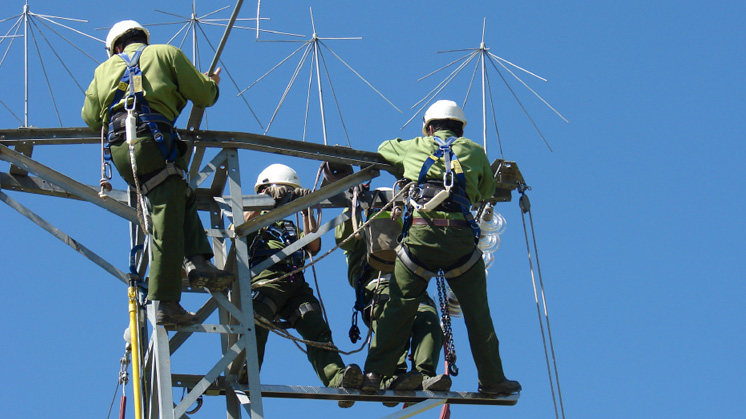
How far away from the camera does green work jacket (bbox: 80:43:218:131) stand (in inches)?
460

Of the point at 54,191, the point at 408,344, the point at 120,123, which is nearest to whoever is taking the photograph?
the point at 120,123

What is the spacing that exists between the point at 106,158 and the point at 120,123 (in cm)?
36

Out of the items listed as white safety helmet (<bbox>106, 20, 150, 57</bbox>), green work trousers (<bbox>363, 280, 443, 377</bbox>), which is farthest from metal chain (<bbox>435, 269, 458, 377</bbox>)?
white safety helmet (<bbox>106, 20, 150, 57</bbox>)

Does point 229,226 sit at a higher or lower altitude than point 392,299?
higher

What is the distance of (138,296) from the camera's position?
1204 centimetres

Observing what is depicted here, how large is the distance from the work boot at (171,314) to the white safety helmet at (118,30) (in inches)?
104

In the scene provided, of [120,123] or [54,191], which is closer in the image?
[120,123]

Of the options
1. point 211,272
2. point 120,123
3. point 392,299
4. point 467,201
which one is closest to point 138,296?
point 211,272

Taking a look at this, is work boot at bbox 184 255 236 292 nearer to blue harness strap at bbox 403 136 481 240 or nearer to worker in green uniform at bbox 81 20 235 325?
worker in green uniform at bbox 81 20 235 325

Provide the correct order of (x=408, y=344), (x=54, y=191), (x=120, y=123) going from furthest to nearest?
(x=408, y=344), (x=54, y=191), (x=120, y=123)

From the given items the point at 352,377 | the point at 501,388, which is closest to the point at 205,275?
the point at 352,377

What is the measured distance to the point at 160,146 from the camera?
1152 cm


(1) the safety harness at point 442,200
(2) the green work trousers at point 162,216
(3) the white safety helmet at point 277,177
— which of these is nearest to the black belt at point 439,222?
(1) the safety harness at point 442,200

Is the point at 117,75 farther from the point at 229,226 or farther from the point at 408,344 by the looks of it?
the point at 408,344
